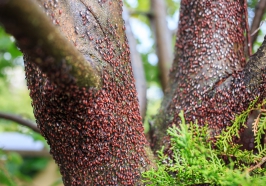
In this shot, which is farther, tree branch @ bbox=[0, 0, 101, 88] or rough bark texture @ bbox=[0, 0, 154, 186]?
rough bark texture @ bbox=[0, 0, 154, 186]

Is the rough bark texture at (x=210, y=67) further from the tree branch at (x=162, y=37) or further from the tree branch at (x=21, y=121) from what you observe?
the tree branch at (x=162, y=37)

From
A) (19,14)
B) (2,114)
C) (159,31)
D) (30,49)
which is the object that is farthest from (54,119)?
(159,31)

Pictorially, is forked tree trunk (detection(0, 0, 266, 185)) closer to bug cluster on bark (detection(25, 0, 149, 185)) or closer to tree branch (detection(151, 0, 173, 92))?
bug cluster on bark (detection(25, 0, 149, 185))

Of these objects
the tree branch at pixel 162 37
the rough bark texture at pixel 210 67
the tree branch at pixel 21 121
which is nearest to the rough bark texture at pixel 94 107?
the rough bark texture at pixel 210 67

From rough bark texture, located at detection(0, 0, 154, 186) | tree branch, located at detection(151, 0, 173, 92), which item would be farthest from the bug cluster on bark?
tree branch, located at detection(151, 0, 173, 92)

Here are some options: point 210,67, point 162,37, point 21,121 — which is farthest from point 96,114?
point 162,37

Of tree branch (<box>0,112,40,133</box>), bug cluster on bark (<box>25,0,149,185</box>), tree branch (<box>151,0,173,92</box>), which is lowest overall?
bug cluster on bark (<box>25,0,149,185</box>)

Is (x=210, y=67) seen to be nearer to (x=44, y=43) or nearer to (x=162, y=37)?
(x=44, y=43)
